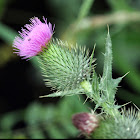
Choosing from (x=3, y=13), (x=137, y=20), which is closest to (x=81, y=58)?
(x=137, y=20)

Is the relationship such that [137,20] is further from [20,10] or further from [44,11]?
[20,10]

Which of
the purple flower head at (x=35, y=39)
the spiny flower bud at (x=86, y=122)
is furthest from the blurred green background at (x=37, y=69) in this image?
the purple flower head at (x=35, y=39)

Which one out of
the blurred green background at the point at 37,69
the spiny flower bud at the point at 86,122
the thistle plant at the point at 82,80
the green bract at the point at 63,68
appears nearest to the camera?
the thistle plant at the point at 82,80

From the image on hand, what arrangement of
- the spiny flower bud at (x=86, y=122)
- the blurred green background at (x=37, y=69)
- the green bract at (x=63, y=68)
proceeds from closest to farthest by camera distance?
the spiny flower bud at (x=86, y=122), the green bract at (x=63, y=68), the blurred green background at (x=37, y=69)

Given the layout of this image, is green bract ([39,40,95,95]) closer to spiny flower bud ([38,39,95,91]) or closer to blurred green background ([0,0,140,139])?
spiny flower bud ([38,39,95,91])

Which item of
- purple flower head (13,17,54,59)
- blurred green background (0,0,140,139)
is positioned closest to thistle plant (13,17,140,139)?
purple flower head (13,17,54,59)

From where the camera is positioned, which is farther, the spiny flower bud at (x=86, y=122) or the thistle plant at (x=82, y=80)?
the spiny flower bud at (x=86, y=122)

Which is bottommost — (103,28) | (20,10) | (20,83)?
(20,83)

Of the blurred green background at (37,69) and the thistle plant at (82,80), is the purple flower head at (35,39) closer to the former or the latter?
the thistle plant at (82,80)

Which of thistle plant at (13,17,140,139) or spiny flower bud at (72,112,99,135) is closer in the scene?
thistle plant at (13,17,140,139)
